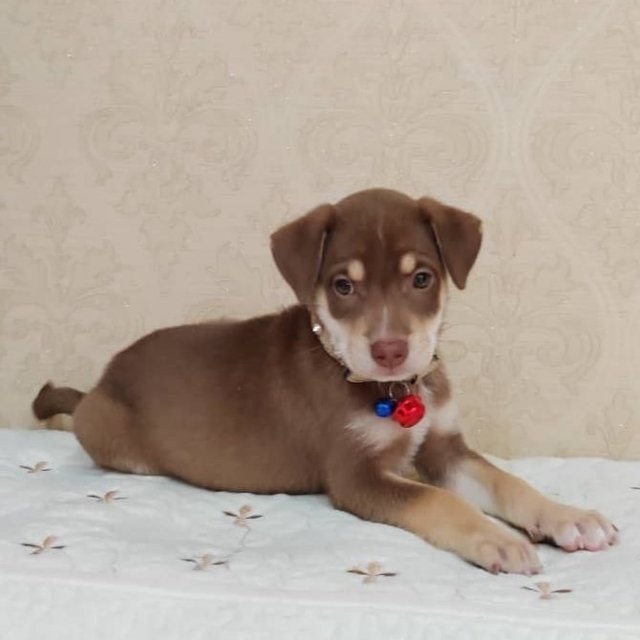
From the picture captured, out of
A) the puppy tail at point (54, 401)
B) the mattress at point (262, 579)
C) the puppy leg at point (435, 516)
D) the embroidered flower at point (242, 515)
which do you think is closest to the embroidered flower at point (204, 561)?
the mattress at point (262, 579)

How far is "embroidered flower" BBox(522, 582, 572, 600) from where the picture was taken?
49.0 inches

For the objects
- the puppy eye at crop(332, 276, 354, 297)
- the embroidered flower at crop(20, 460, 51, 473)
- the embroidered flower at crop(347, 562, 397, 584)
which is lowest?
the embroidered flower at crop(20, 460, 51, 473)

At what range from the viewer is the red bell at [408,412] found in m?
1.57

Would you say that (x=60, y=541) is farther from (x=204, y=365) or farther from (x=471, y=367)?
(x=471, y=367)

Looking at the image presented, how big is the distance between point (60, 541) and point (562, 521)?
29.7 inches

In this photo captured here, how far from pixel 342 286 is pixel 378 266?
0.07 meters

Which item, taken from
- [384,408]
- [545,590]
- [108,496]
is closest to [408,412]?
[384,408]

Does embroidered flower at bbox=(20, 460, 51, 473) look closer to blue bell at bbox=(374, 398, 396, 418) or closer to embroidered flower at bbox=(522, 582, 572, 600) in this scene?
blue bell at bbox=(374, 398, 396, 418)

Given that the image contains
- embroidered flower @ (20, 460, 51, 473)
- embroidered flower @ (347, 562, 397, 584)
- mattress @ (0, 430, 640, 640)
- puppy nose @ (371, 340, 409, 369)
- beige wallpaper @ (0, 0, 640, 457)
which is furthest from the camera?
beige wallpaper @ (0, 0, 640, 457)

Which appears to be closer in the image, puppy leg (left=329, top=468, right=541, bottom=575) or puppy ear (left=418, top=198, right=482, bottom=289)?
puppy leg (left=329, top=468, right=541, bottom=575)

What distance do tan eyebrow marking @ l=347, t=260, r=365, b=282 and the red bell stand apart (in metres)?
0.23

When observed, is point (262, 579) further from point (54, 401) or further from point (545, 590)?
point (54, 401)

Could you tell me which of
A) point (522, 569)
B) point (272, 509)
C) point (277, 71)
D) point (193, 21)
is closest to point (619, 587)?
point (522, 569)

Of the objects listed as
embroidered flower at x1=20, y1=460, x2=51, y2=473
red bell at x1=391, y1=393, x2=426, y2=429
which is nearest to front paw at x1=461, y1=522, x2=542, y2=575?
red bell at x1=391, y1=393, x2=426, y2=429
